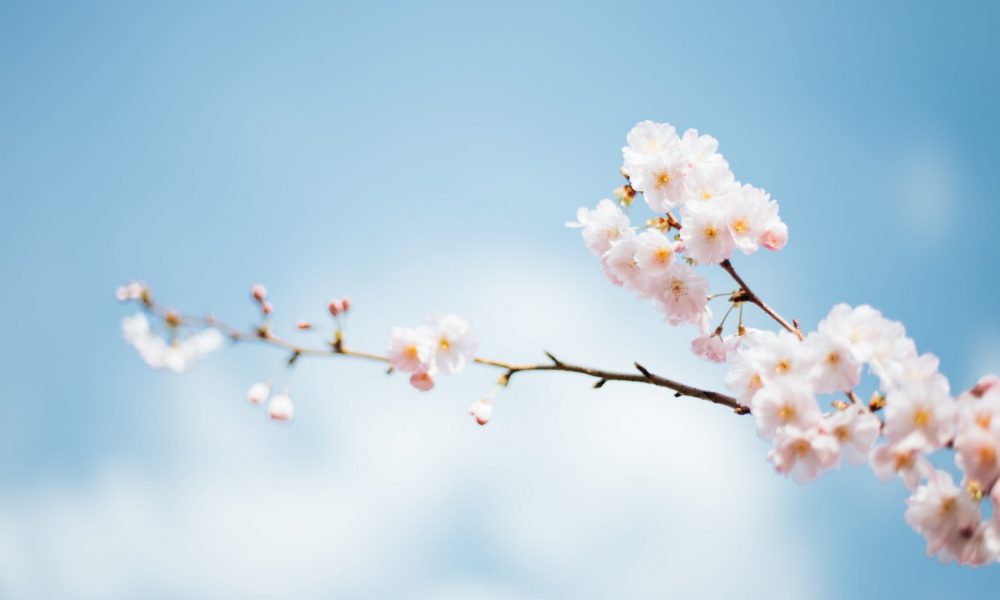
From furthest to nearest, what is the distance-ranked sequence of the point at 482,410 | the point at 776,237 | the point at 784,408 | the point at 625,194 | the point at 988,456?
the point at 625,194 → the point at 776,237 → the point at 482,410 → the point at 784,408 → the point at 988,456

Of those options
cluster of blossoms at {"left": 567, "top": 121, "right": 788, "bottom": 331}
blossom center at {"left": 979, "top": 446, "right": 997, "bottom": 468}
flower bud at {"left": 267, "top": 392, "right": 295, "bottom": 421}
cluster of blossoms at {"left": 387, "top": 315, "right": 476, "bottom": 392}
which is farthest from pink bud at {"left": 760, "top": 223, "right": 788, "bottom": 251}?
flower bud at {"left": 267, "top": 392, "right": 295, "bottom": 421}

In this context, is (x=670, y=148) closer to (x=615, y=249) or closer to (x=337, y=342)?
(x=615, y=249)

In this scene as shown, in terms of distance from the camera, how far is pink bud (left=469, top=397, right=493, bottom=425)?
2734 millimetres

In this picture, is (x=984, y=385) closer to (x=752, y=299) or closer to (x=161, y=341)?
(x=752, y=299)

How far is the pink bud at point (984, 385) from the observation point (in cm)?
204

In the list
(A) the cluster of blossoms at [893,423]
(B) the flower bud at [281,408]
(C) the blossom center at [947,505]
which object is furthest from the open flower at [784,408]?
(B) the flower bud at [281,408]

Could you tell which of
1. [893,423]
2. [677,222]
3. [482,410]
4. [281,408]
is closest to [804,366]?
[893,423]

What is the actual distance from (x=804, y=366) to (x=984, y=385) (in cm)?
53

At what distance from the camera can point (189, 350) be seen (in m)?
2.60

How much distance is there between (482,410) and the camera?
2750 millimetres

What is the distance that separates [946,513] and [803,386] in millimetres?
589

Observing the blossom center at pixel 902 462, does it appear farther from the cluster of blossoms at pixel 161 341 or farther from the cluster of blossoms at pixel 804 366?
the cluster of blossoms at pixel 161 341

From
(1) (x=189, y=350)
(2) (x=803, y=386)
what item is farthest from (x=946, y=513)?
(1) (x=189, y=350)

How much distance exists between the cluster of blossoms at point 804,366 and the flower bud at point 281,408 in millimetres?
1608
